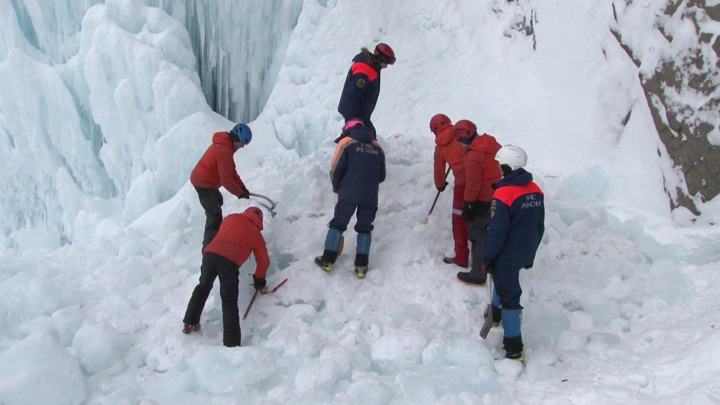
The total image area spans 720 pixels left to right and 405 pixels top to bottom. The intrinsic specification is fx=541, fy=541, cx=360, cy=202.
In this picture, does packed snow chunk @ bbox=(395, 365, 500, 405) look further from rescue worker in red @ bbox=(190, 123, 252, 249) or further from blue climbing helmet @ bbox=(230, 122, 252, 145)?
blue climbing helmet @ bbox=(230, 122, 252, 145)

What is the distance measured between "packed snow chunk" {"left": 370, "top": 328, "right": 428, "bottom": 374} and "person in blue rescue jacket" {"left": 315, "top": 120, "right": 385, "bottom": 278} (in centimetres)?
83

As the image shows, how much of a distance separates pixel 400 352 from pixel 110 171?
8923 mm

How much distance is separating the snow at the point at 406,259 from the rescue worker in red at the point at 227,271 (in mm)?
167

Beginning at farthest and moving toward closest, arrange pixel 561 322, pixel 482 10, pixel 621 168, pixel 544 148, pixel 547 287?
pixel 482 10
pixel 544 148
pixel 621 168
pixel 547 287
pixel 561 322

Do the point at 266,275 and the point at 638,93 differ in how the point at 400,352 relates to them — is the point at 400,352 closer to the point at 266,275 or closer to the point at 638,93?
the point at 266,275

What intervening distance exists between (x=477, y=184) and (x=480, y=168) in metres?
0.13

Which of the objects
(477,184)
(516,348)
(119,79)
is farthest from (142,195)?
(516,348)

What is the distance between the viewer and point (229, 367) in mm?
3422

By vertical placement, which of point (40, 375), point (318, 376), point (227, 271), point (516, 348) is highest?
point (227, 271)

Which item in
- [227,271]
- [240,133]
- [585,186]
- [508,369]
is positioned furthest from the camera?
[585,186]

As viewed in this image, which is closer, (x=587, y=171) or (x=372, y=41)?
(x=587, y=171)

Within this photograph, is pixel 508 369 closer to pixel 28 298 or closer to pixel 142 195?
pixel 28 298

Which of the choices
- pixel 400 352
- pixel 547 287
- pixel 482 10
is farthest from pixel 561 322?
pixel 482 10

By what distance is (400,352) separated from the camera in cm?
364
